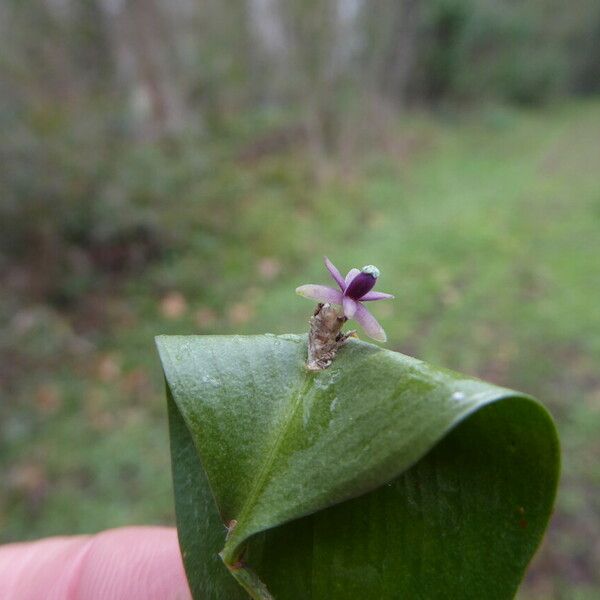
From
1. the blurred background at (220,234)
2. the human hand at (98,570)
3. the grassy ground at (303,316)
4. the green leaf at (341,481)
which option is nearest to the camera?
the green leaf at (341,481)

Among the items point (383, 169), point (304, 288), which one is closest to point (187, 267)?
point (304, 288)

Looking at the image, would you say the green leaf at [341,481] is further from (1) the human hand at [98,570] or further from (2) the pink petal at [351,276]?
(1) the human hand at [98,570]

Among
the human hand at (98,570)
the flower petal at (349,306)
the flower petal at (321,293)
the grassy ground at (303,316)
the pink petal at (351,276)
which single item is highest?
the pink petal at (351,276)

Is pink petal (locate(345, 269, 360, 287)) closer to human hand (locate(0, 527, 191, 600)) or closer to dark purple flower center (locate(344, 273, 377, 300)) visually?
dark purple flower center (locate(344, 273, 377, 300))

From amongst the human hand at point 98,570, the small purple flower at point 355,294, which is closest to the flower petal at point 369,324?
the small purple flower at point 355,294

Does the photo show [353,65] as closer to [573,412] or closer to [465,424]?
[573,412]

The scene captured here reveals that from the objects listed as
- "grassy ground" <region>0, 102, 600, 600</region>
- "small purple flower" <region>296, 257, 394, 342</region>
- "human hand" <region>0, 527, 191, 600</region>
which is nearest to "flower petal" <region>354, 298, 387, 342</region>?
Answer: "small purple flower" <region>296, 257, 394, 342</region>
